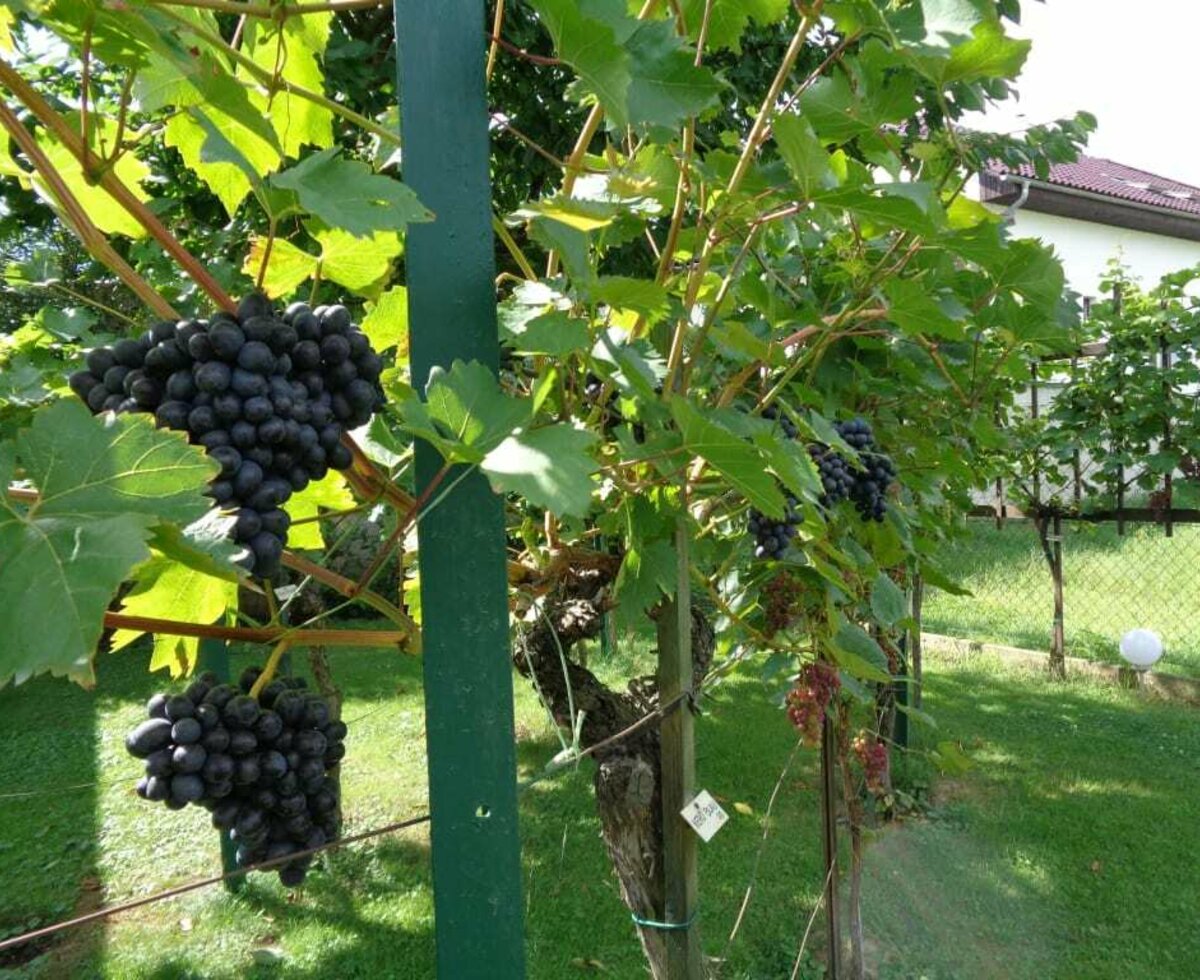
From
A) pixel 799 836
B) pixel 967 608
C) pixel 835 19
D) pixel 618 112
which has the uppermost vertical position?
pixel 835 19

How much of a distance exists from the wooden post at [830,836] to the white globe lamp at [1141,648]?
4069 mm

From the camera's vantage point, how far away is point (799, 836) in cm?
395

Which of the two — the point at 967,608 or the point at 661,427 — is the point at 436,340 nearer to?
the point at 661,427

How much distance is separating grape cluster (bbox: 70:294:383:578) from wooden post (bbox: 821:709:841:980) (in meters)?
1.66

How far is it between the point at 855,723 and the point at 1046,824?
1769mm

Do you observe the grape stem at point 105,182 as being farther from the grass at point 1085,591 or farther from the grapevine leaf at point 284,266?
the grass at point 1085,591

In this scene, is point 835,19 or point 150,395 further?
point 835,19

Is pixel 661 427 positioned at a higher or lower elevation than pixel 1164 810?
higher

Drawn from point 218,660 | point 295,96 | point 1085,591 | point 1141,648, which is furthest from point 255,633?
point 1085,591

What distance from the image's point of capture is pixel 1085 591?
25.1 ft

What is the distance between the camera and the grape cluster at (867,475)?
1.77 m

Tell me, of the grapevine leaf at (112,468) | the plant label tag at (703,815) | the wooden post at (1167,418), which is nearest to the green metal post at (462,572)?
the grapevine leaf at (112,468)

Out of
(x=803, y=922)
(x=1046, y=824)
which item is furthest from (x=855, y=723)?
(x=1046, y=824)

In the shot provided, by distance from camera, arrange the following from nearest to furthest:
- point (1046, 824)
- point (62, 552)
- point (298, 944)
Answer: point (62, 552), point (298, 944), point (1046, 824)
